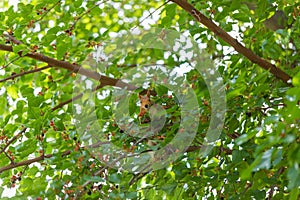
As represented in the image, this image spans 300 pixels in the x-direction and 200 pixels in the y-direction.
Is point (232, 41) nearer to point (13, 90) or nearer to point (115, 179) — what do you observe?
point (115, 179)

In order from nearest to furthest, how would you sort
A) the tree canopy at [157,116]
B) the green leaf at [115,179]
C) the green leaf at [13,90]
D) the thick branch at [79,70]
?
the green leaf at [115,179] → the tree canopy at [157,116] → the thick branch at [79,70] → the green leaf at [13,90]

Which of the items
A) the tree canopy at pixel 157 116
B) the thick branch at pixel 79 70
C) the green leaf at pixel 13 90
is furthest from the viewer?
the green leaf at pixel 13 90

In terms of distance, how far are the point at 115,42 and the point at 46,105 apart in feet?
0.91

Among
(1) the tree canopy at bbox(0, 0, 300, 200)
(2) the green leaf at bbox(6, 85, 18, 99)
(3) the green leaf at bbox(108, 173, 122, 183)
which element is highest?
(2) the green leaf at bbox(6, 85, 18, 99)

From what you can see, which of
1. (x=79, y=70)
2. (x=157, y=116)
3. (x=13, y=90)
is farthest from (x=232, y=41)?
(x=13, y=90)

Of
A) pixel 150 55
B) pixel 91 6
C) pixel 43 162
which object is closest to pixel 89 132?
pixel 43 162

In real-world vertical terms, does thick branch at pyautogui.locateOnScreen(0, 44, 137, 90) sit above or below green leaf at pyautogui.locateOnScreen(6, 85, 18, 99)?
below

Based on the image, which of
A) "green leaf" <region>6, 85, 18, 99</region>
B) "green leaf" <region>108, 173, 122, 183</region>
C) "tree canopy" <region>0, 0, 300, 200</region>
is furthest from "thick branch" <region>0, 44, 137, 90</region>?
"green leaf" <region>108, 173, 122, 183</region>

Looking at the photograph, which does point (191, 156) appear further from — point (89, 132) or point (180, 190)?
point (89, 132)

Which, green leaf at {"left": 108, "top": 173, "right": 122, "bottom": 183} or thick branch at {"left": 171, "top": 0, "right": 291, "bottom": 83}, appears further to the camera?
thick branch at {"left": 171, "top": 0, "right": 291, "bottom": 83}

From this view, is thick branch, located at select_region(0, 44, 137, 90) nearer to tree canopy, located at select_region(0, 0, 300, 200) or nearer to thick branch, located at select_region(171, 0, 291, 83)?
tree canopy, located at select_region(0, 0, 300, 200)

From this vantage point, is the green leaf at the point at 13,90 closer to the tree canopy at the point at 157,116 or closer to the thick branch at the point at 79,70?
the tree canopy at the point at 157,116

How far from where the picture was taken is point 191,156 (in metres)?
1.44

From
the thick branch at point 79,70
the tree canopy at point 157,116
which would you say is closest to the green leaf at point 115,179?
the tree canopy at point 157,116
